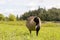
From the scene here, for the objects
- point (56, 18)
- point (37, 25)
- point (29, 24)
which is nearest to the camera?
point (37, 25)

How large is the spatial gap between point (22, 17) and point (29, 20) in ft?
250

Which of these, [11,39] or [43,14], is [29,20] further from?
[43,14]

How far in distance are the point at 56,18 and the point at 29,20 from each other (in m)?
68.5

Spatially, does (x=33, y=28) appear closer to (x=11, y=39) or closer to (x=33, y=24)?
(x=33, y=24)

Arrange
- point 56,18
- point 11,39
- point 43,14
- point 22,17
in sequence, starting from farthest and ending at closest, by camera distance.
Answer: point 22,17
point 56,18
point 43,14
point 11,39

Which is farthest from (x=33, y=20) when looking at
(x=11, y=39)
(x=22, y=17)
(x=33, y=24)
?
(x=22, y=17)

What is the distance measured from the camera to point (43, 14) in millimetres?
77688

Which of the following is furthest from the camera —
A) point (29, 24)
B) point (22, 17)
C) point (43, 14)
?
point (22, 17)

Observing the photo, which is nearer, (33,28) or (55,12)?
(33,28)

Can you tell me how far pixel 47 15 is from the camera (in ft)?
270

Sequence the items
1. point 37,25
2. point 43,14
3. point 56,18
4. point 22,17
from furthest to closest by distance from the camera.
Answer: point 22,17, point 56,18, point 43,14, point 37,25

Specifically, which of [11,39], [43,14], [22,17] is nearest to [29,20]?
[11,39]

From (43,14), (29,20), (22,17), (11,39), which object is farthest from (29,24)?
(22,17)

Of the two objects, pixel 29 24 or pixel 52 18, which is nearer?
pixel 29 24
